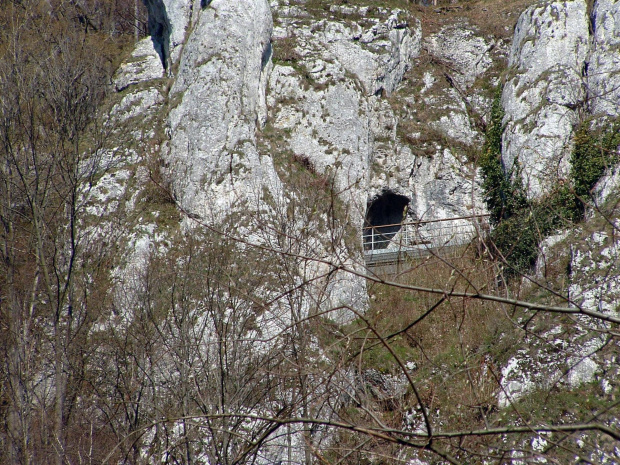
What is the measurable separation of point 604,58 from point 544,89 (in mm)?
1660

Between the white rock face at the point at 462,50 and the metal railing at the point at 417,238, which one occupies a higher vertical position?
the white rock face at the point at 462,50

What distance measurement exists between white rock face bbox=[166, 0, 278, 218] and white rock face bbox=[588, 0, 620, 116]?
8839mm

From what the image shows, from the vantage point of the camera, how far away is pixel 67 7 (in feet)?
75.6

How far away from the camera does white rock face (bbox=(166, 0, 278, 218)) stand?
43.2 feet

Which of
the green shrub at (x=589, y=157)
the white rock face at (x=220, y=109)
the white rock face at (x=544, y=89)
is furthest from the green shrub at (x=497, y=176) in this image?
the white rock face at (x=220, y=109)

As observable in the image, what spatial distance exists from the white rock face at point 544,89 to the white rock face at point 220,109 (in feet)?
23.0

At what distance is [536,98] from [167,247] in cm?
1121

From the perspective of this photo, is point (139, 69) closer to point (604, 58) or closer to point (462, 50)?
point (462, 50)

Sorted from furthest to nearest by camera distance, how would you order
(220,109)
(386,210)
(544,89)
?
1. (386,210)
2. (544,89)
3. (220,109)

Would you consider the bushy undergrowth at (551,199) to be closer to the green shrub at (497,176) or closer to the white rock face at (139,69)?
the green shrub at (497,176)

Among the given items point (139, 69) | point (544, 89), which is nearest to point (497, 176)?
point (544, 89)

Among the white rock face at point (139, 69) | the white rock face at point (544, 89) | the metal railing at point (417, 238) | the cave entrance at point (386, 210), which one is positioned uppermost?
the white rock face at point (139, 69)

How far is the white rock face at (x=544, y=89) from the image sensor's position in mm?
13977

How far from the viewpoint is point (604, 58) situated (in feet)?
46.6
